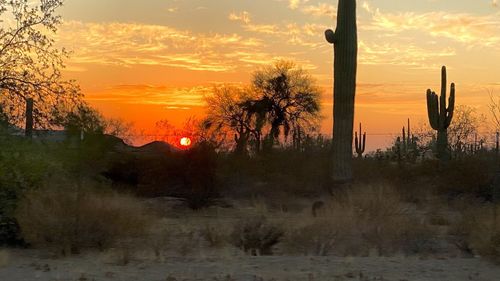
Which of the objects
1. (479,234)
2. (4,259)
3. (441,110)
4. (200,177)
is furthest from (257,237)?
(441,110)

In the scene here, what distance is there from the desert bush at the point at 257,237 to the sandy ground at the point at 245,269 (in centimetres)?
91

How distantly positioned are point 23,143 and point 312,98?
35542 millimetres

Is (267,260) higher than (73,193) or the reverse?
the reverse

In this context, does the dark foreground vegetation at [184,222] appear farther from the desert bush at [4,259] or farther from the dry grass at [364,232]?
the desert bush at [4,259]

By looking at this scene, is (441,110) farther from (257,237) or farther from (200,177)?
(257,237)

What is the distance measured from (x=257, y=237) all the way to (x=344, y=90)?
11.3 metres

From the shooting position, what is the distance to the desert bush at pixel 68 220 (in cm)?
1343

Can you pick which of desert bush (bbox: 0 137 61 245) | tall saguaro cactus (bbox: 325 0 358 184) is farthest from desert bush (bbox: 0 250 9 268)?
tall saguaro cactus (bbox: 325 0 358 184)

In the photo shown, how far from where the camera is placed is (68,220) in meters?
13.5

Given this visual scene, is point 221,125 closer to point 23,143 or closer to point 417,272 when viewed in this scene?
point 23,143

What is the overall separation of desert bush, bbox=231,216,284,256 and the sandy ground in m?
0.91

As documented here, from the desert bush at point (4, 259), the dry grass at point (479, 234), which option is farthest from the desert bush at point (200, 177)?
the desert bush at point (4, 259)

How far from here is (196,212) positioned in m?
23.9

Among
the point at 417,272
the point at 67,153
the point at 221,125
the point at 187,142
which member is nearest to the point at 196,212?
the point at 187,142
